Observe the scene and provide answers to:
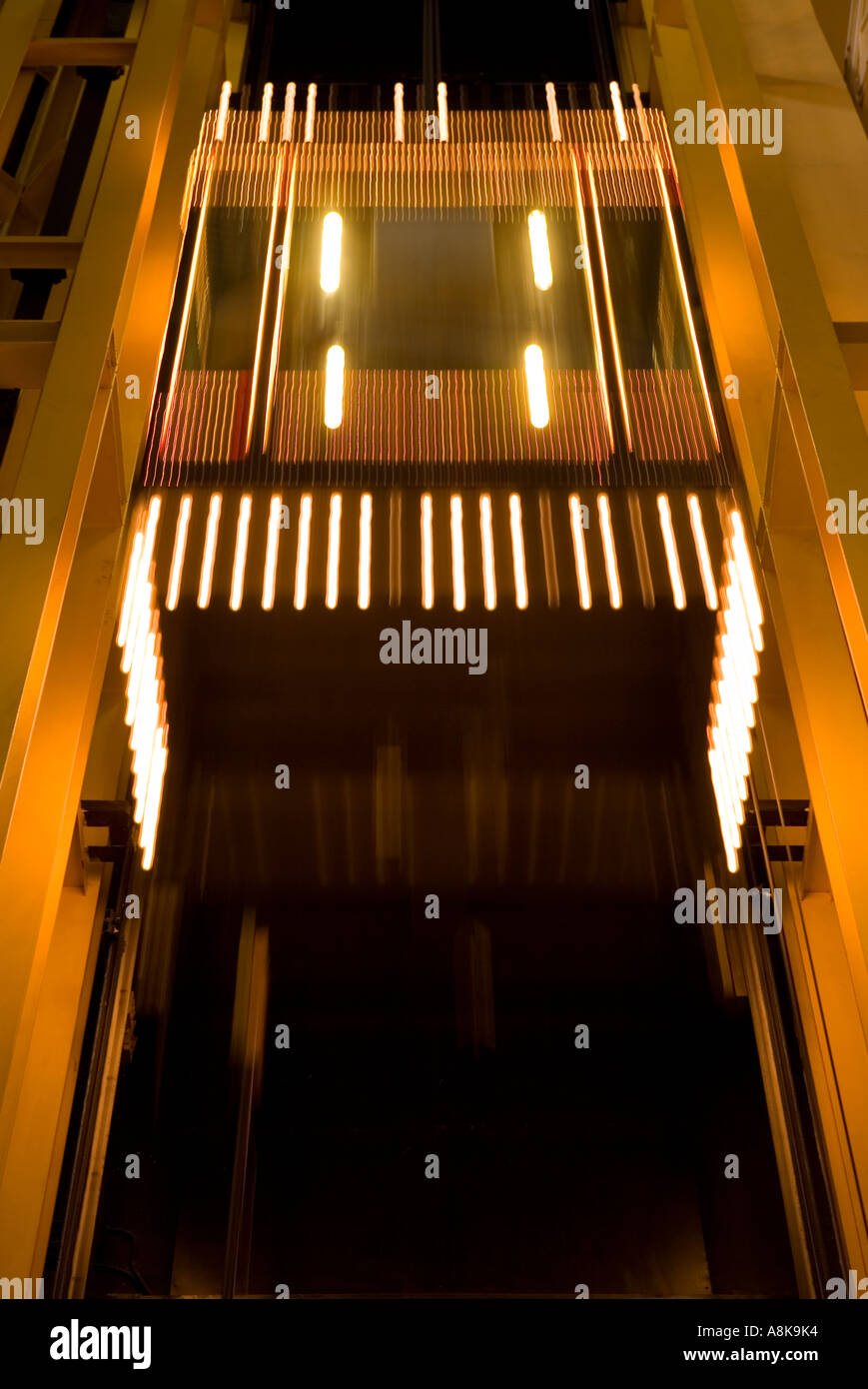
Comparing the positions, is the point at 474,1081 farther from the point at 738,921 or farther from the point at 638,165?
the point at 638,165

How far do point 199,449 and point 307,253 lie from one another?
1891 millimetres

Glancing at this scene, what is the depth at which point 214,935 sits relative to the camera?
6.12 metres

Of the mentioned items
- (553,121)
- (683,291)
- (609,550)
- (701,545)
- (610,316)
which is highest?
(553,121)

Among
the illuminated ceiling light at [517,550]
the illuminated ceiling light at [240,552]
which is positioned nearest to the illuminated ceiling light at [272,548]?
the illuminated ceiling light at [240,552]

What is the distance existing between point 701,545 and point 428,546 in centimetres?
101

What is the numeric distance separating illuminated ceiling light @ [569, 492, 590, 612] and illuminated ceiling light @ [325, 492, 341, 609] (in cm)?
87

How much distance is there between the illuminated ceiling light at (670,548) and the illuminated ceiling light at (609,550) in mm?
193

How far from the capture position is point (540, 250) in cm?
571

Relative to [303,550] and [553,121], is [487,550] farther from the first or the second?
[553,121]

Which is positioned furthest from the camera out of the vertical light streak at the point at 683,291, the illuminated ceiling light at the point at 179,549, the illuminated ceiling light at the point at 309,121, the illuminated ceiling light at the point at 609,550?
the illuminated ceiling light at the point at 309,121

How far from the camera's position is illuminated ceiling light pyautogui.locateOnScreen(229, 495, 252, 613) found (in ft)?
14.2

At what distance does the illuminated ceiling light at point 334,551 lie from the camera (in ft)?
14.3

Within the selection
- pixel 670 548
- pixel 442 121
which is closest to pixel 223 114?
pixel 442 121

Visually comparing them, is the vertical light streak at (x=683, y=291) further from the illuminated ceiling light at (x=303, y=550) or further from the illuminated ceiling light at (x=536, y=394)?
the illuminated ceiling light at (x=303, y=550)
